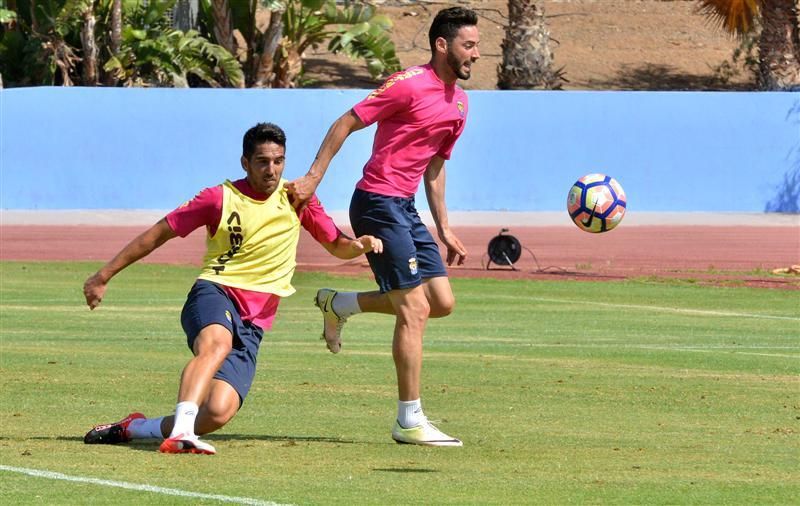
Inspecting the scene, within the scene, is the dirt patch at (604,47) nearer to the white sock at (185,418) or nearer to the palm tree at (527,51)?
the palm tree at (527,51)

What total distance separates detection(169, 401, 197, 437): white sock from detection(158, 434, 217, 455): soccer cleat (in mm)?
26

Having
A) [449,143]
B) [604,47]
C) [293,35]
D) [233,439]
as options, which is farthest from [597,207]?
[604,47]

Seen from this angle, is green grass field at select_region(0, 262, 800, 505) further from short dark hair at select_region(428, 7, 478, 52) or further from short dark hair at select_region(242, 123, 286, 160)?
short dark hair at select_region(428, 7, 478, 52)

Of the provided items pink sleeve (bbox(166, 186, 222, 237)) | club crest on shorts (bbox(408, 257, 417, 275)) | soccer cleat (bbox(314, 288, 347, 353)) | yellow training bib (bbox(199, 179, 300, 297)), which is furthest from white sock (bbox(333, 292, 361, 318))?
pink sleeve (bbox(166, 186, 222, 237))

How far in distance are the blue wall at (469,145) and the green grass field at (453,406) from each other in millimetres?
17411

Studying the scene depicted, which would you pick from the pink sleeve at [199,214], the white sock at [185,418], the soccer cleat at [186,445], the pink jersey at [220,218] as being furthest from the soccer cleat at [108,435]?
the pink sleeve at [199,214]

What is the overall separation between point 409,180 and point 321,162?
670 mm

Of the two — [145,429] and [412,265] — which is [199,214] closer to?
[145,429]

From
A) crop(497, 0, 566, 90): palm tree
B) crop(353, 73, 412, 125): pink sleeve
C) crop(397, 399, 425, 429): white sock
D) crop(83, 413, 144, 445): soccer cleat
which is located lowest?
crop(83, 413, 144, 445): soccer cleat

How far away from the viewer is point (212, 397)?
8273 mm

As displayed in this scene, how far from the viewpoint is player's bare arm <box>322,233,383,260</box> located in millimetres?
8609

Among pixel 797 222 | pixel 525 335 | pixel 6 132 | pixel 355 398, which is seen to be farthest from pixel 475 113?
pixel 355 398

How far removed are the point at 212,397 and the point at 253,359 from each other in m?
0.41

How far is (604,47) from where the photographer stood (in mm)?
54625
